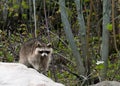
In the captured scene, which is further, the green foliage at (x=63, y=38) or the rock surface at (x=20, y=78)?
the green foliage at (x=63, y=38)

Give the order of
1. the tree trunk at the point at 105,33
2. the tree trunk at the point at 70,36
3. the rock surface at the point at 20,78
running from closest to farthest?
1. the rock surface at the point at 20,78
2. the tree trunk at the point at 105,33
3. the tree trunk at the point at 70,36

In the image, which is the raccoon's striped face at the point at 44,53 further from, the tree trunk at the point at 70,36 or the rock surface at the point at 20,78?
the rock surface at the point at 20,78

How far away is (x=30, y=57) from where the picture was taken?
8.34 m

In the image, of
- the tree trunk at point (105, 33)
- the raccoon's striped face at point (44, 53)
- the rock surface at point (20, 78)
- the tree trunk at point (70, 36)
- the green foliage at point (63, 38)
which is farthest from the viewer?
the green foliage at point (63, 38)

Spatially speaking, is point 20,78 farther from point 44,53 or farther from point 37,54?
point 37,54

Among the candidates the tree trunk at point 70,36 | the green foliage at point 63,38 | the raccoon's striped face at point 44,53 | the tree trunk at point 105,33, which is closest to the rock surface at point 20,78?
the green foliage at point 63,38

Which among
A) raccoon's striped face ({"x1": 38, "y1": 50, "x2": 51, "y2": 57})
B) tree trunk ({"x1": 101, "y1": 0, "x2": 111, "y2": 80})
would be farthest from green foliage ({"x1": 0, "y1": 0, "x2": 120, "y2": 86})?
raccoon's striped face ({"x1": 38, "y1": 50, "x2": 51, "y2": 57})

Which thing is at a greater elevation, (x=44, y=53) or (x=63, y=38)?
(x=44, y=53)

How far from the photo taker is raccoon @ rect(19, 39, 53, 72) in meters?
8.14

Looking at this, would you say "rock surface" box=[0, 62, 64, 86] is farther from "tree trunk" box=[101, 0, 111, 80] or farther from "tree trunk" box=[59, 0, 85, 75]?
"tree trunk" box=[59, 0, 85, 75]

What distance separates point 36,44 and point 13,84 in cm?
426

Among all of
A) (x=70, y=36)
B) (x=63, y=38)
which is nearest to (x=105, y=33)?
(x=70, y=36)

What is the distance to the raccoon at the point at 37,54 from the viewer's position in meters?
8.14

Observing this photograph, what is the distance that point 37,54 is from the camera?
8.27m
